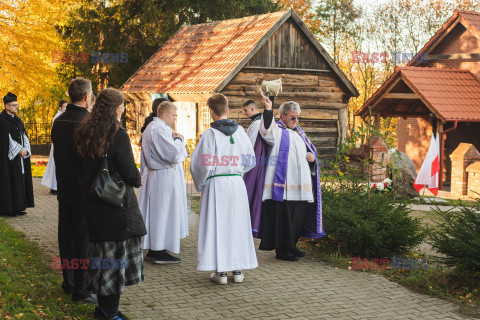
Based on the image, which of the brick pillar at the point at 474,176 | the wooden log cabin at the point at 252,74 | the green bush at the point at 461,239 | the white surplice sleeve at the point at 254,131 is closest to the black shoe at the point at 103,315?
the white surplice sleeve at the point at 254,131

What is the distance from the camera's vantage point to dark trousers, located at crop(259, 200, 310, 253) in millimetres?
7969

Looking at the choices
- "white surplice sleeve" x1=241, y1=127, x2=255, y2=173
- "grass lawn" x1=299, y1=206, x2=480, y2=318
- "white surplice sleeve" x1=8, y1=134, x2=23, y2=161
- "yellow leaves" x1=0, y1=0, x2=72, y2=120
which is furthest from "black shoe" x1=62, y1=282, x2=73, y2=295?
"yellow leaves" x1=0, y1=0, x2=72, y2=120

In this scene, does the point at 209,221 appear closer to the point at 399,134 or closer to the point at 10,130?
the point at 10,130

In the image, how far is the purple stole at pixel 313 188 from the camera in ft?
26.0

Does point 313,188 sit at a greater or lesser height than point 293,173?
lesser

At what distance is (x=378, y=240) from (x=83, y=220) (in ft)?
13.1

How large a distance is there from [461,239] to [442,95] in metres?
13.9

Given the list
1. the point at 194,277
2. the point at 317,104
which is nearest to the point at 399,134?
the point at 317,104

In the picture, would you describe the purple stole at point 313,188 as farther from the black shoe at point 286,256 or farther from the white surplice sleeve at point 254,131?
the black shoe at point 286,256

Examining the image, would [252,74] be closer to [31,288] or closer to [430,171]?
[430,171]

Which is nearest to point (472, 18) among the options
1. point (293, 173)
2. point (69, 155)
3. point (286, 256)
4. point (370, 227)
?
point (370, 227)

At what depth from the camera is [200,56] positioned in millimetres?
20906

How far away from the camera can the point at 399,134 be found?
2536 centimetres

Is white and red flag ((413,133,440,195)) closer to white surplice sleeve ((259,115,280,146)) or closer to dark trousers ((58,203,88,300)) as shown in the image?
white surplice sleeve ((259,115,280,146))
